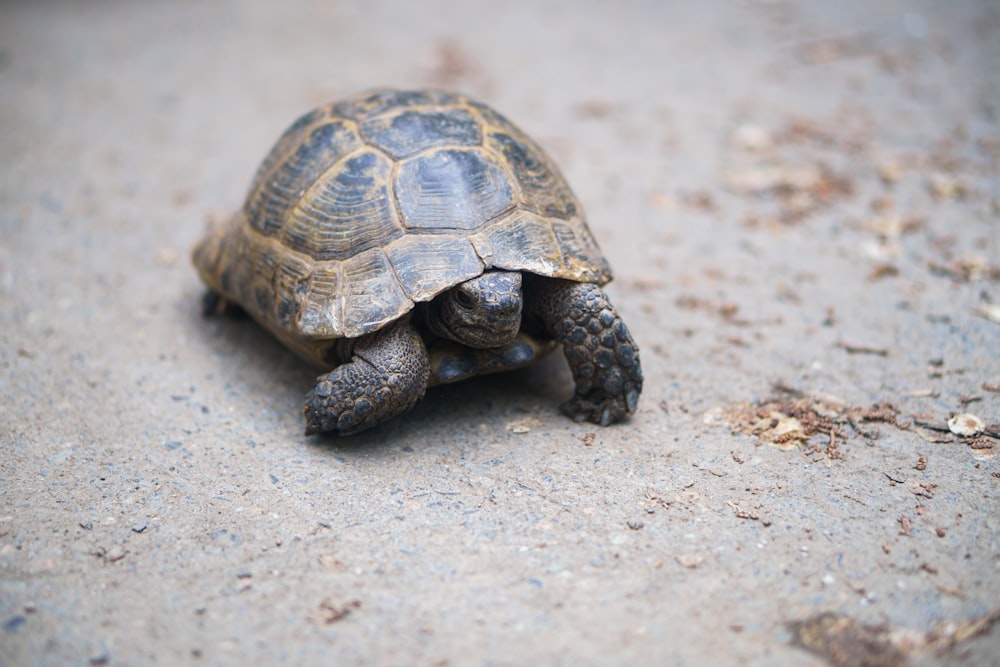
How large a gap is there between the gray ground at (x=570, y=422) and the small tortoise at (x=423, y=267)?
0.30 meters

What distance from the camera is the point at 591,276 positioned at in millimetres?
3336

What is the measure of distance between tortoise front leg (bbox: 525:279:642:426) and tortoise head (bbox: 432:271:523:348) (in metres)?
0.24

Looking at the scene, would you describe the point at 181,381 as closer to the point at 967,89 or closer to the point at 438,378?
the point at 438,378

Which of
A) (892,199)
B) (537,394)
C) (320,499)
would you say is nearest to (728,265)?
(892,199)

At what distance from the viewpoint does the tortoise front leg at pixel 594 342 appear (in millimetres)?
3262

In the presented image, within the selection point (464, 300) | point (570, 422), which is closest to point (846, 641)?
point (570, 422)

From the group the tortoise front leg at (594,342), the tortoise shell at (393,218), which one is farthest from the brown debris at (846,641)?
the tortoise shell at (393,218)

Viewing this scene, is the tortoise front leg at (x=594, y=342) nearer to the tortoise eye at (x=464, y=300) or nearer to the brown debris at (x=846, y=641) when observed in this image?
the tortoise eye at (x=464, y=300)

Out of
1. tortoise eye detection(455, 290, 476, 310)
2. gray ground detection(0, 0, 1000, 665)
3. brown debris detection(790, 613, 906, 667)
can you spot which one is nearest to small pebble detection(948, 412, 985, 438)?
gray ground detection(0, 0, 1000, 665)

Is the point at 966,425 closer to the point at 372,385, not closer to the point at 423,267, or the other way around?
the point at 423,267

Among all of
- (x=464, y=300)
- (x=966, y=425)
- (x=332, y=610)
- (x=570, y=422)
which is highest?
(x=464, y=300)

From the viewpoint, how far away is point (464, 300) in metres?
3.11

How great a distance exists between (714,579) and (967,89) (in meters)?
5.85

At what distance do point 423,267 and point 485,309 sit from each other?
0.30m
